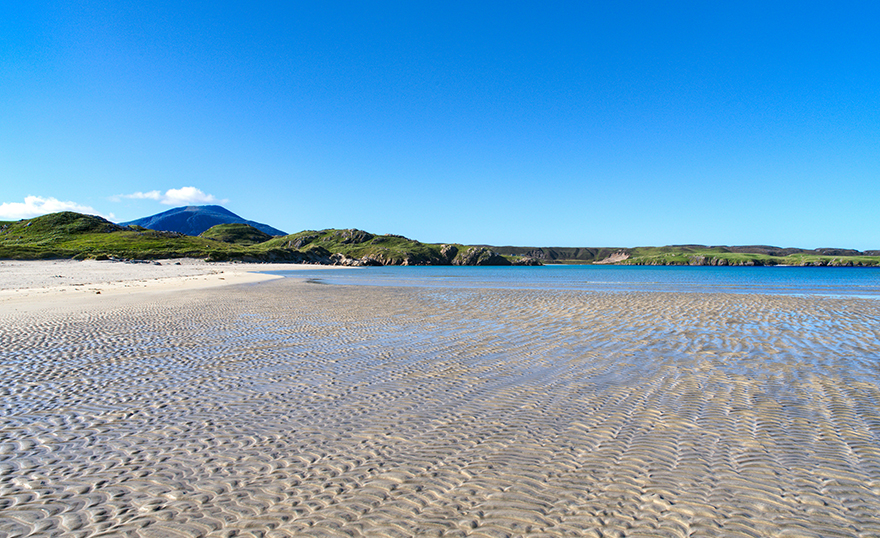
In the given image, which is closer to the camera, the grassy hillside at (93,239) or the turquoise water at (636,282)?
the turquoise water at (636,282)

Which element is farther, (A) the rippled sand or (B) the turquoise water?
(B) the turquoise water

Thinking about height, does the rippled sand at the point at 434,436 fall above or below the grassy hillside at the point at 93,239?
below

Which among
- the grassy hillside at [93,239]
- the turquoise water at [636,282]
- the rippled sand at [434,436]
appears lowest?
the turquoise water at [636,282]

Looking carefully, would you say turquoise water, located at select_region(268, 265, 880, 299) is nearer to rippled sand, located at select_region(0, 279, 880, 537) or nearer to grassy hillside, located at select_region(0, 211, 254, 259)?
rippled sand, located at select_region(0, 279, 880, 537)

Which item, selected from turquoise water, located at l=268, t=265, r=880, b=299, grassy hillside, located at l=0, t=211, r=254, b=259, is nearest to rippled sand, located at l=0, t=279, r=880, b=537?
turquoise water, located at l=268, t=265, r=880, b=299

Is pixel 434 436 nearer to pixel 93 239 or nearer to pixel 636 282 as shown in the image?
pixel 636 282

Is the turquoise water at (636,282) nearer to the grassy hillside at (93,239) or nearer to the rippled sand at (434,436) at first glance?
the rippled sand at (434,436)

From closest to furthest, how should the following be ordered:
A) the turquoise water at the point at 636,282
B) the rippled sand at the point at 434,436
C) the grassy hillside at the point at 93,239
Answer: the rippled sand at the point at 434,436 < the turquoise water at the point at 636,282 < the grassy hillside at the point at 93,239

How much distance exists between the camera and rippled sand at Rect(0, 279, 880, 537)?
495 centimetres

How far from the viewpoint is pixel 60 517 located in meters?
4.87

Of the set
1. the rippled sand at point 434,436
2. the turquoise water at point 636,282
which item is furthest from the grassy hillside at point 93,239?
the rippled sand at point 434,436

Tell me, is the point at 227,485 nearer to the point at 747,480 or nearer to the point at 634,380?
the point at 747,480

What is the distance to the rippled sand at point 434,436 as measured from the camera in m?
4.95

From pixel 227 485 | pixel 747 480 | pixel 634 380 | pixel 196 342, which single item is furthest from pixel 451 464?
pixel 196 342
